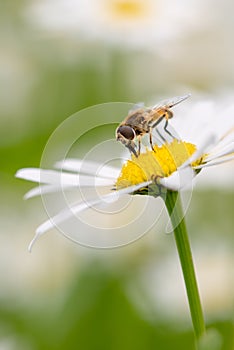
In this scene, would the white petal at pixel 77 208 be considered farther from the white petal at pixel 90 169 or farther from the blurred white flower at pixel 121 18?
the blurred white flower at pixel 121 18

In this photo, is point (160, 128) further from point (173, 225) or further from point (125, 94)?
point (125, 94)

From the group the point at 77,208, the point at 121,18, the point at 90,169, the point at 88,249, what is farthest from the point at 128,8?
the point at 77,208

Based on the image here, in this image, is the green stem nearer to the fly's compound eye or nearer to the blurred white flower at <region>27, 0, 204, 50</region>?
the fly's compound eye

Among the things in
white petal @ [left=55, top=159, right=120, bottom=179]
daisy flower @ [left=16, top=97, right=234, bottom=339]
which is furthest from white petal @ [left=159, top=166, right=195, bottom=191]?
white petal @ [left=55, top=159, right=120, bottom=179]

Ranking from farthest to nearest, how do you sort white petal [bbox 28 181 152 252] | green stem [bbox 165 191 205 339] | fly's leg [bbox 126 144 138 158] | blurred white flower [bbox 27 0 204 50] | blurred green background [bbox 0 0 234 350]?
blurred white flower [bbox 27 0 204 50] → blurred green background [bbox 0 0 234 350] → fly's leg [bbox 126 144 138 158] → white petal [bbox 28 181 152 252] → green stem [bbox 165 191 205 339]

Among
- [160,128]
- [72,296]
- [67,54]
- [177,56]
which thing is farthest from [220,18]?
[160,128]

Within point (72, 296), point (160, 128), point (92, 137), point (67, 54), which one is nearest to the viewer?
point (160, 128)

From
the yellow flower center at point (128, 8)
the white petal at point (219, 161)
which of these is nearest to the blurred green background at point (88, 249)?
the yellow flower center at point (128, 8)
